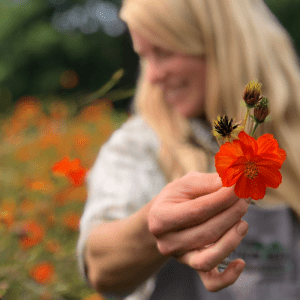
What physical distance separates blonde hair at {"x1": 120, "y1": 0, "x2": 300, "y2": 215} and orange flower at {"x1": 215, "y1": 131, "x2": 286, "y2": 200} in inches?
15.7

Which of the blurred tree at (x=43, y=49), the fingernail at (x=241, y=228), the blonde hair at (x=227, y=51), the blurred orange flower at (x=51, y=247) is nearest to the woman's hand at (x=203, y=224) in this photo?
the fingernail at (x=241, y=228)

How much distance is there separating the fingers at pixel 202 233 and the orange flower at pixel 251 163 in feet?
0.24

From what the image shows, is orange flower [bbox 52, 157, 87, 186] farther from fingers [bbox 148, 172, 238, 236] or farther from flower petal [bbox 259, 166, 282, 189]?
flower petal [bbox 259, 166, 282, 189]

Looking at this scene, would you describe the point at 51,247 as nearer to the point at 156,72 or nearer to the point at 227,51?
the point at 156,72

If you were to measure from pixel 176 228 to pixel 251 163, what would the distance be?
0.14 meters

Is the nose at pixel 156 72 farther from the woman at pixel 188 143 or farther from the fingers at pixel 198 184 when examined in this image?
the fingers at pixel 198 184

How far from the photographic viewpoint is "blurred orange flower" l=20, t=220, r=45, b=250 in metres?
0.72

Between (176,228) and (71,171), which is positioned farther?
(71,171)

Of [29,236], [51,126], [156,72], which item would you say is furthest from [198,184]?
[51,126]

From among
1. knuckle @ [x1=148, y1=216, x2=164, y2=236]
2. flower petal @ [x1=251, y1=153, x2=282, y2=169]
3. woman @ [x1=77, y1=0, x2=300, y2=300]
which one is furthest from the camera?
woman @ [x1=77, y1=0, x2=300, y2=300]

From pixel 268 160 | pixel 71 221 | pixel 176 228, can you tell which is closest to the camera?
pixel 268 160

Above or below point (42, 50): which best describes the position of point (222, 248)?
above

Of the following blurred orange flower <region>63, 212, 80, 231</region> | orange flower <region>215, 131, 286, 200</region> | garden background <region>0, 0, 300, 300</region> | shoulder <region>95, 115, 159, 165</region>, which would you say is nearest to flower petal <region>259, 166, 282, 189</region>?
orange flower <region>215, 131, 286, 200</region>

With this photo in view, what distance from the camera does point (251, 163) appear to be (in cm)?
23
